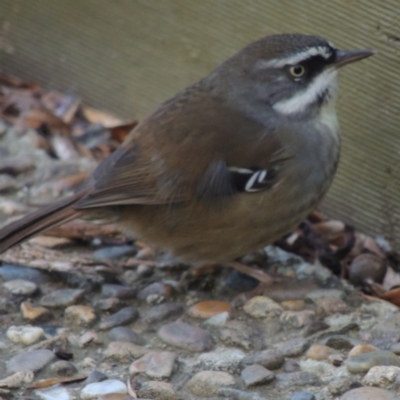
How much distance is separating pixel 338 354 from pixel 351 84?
1.79 meters

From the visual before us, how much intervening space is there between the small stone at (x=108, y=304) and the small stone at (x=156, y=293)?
6.8 inches

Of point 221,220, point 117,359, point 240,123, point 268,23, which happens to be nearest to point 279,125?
point 240,123

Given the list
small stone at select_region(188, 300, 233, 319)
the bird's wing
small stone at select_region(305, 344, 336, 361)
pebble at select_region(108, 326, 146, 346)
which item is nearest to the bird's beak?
the bird's wing

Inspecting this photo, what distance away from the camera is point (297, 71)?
490 centimetres

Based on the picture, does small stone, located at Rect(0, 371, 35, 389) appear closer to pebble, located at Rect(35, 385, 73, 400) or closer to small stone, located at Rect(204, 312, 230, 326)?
pebble, located at Rect(35, 385, 73, 400)

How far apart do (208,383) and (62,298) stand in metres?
1.16

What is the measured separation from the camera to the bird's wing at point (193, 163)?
186 inches

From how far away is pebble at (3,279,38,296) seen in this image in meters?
4.88

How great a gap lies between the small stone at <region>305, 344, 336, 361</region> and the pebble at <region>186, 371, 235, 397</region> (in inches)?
17.2

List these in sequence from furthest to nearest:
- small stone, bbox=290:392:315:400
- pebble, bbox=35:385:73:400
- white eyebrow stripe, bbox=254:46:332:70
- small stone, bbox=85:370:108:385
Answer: white eyebrow stripe, bbox=254:46:332:70 < small stone, bbox=85:370:108:385 < pebble, bbox=35:385:73:400 < small stone, bbox=290:392:315:400

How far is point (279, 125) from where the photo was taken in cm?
490

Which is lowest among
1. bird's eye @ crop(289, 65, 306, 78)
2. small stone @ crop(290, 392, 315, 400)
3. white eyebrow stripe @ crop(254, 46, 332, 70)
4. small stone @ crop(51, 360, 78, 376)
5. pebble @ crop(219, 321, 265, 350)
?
small stone @ crop(51, 360, 78, 376)

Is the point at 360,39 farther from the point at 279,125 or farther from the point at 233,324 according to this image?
the point at 233,324

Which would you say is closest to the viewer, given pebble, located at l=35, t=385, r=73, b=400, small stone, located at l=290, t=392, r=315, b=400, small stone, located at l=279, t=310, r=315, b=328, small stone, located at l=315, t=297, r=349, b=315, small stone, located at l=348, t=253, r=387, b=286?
small stone, located at l=290, t=392, r=315, b=400
